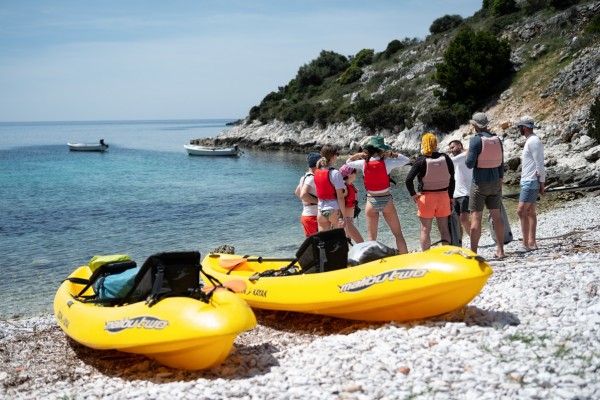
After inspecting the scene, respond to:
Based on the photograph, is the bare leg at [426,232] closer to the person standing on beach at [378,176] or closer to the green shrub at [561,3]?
the person standing on beach at [378,176]

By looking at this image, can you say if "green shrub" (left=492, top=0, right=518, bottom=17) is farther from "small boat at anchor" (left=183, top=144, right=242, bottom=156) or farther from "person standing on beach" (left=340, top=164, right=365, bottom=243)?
"person standing on beach" (left=340, top=164, right=365, bottom=243)

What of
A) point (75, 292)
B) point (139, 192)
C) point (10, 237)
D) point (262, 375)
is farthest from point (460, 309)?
point (139, 192)

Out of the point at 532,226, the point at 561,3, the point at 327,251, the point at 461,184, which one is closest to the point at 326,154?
the point at 327,251

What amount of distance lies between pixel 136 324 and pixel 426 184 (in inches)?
171

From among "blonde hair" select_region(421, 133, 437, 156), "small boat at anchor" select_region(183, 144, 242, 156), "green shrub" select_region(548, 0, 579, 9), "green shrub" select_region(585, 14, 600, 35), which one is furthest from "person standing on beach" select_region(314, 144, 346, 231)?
"small boat at anchor" select_region(183, 144, 242, 156)

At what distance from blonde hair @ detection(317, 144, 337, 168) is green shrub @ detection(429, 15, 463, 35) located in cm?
5673

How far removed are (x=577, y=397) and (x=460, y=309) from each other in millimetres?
2155

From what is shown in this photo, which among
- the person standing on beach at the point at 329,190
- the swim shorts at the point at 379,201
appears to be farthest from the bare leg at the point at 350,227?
the swim shorts at the point at 379,201

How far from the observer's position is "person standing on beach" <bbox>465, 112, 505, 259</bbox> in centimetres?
830

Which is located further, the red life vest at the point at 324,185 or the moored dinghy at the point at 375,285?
the red life vest at the point at 324,185

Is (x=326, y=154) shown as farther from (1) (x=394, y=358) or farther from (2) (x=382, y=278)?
(1) (x=394, y=358)

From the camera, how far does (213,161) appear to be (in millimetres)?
54375

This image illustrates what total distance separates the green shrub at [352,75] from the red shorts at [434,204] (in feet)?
190

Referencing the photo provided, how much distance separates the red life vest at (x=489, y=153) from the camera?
27.2ft
